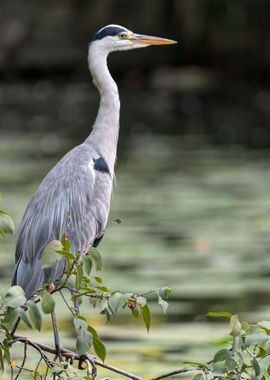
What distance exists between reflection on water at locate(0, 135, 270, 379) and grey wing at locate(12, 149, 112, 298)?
2.37 ft

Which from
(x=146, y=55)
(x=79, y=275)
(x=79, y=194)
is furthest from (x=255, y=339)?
(x=146, y=55)

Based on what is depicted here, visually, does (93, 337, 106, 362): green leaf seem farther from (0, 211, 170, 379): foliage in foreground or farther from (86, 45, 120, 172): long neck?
(86, 45, 120, 172): long neck

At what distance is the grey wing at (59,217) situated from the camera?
463cm

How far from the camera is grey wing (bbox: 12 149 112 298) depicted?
15.2 ft

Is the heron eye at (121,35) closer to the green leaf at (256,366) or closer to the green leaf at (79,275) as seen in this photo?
the green leaf at (79,275)

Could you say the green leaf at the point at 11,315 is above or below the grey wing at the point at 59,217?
below

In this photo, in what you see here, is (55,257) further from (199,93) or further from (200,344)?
(199,93)

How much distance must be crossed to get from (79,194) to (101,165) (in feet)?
0.62

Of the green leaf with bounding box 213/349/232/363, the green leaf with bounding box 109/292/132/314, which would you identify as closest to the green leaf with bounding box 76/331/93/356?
the green leaf with bounding box 109/292/132/314

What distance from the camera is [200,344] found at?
18.6 ft

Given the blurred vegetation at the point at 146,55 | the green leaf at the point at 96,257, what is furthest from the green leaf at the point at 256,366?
the blurred vegetation at the point at 146,55

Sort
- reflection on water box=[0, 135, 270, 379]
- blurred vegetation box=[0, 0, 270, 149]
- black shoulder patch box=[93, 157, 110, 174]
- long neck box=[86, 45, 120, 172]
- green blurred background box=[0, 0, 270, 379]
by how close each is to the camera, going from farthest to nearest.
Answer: blurred vegetation box=[0, 0, 270, 149]
green blurred background box=[0, 0, 270, 379]
reflection on water box=[0, 135, 270, 379]
long neck box=[86, 45, 120, 172]
black shoulder patch box=[93, 157, 110, 174]

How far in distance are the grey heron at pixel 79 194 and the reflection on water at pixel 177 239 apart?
0.76 metres

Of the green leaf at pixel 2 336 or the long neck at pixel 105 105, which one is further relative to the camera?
the long neck at pixel 105 105
